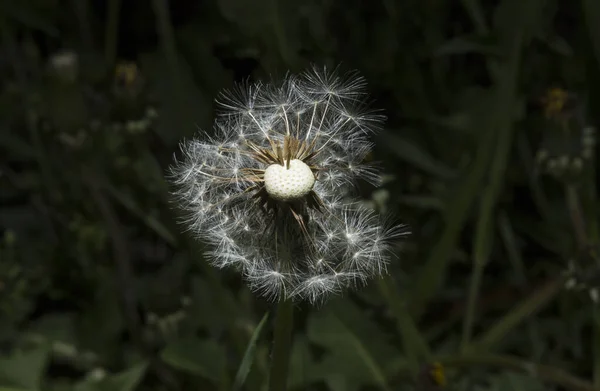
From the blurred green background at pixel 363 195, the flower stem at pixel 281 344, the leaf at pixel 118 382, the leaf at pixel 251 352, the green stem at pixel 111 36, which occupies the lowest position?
the leaf at pixel 251 352

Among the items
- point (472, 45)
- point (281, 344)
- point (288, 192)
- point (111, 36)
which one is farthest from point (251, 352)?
point (111, 36)

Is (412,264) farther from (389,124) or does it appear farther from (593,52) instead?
(593,52)

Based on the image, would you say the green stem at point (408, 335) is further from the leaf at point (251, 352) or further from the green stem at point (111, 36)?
the green stem at point (111, 36)

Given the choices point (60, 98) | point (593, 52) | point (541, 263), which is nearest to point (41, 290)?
point (60, 98)

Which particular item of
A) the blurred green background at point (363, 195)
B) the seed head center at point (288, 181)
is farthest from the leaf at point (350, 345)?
the seed head center at point (288, 181)

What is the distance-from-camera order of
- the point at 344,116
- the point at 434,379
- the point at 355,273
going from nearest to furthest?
the point at 355,273 → the point at 344,116 → the point at 434,379

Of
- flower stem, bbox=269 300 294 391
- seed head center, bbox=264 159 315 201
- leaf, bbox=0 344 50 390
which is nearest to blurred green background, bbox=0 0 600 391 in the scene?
leaf, bbox=0 344 50 390
